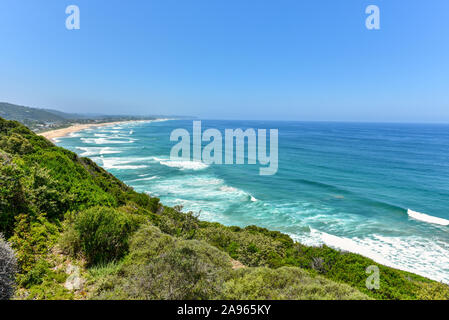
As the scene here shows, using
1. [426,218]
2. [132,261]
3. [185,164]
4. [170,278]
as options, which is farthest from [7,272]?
[185,164]

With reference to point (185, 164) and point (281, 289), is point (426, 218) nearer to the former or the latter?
point (281, 289)

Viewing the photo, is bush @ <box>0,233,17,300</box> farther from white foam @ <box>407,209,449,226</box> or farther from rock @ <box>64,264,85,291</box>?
white foam @ <box>407,209,449,226</box>

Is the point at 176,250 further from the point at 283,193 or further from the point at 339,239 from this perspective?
the point at 283,193

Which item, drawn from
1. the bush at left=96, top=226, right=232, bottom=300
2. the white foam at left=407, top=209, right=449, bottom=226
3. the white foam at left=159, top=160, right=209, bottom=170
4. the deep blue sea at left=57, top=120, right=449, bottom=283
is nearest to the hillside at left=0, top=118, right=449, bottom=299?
the bush at left=96, top=226, right=232, bottom=300

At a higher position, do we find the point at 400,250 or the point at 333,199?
the point at 333,199

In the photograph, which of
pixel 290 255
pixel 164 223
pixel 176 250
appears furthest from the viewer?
pixel 164 223

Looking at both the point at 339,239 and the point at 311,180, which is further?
the point at 311,180


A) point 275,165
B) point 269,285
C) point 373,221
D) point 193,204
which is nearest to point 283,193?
point 373,221
